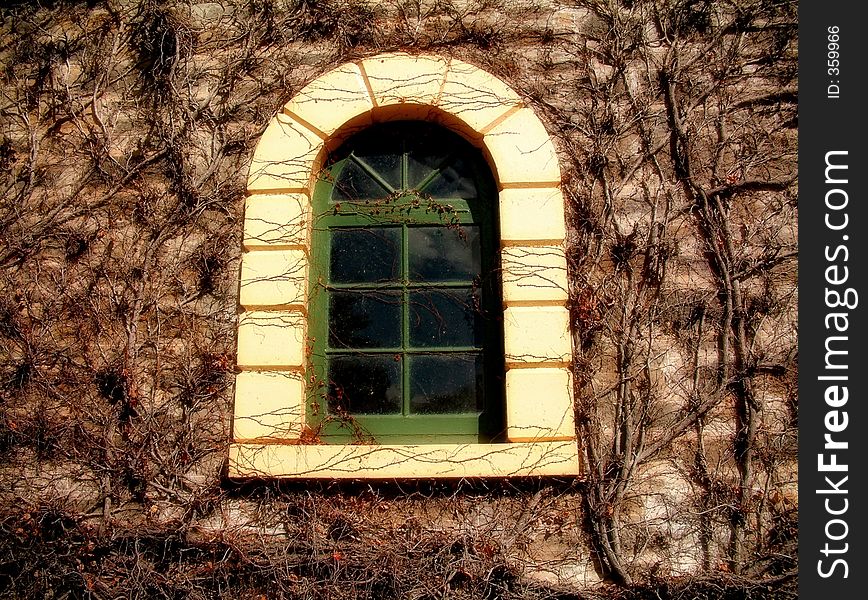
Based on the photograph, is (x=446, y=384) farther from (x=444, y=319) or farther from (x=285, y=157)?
(x=285, y=157)

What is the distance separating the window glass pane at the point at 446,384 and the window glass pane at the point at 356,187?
951 millimetres

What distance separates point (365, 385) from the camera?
11.6ft

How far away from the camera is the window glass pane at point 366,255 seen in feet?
12.0

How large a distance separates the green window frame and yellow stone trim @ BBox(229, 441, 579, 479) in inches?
8.4

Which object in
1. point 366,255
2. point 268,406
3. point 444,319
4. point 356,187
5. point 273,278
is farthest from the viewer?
point 356,187

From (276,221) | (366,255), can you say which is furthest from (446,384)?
(276,221)

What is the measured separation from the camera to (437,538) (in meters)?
3.19

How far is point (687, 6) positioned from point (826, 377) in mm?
2151

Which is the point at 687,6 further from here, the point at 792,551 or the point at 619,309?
the point at 792,551

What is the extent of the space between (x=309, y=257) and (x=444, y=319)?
2.63 feet

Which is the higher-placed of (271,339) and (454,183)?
(454,183)

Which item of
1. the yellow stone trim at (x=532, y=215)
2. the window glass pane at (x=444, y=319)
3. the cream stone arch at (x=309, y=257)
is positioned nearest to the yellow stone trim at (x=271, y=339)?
the cream stone arch at (x=309, y=257)

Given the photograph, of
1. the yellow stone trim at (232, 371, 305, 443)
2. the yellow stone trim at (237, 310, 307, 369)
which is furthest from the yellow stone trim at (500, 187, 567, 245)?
the yellow stone trim at (232, 371, 305, 443)

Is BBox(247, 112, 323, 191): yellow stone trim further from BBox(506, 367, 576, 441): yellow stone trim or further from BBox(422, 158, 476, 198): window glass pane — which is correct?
BBox(506, 367, 576, 441): yellow stone trim
